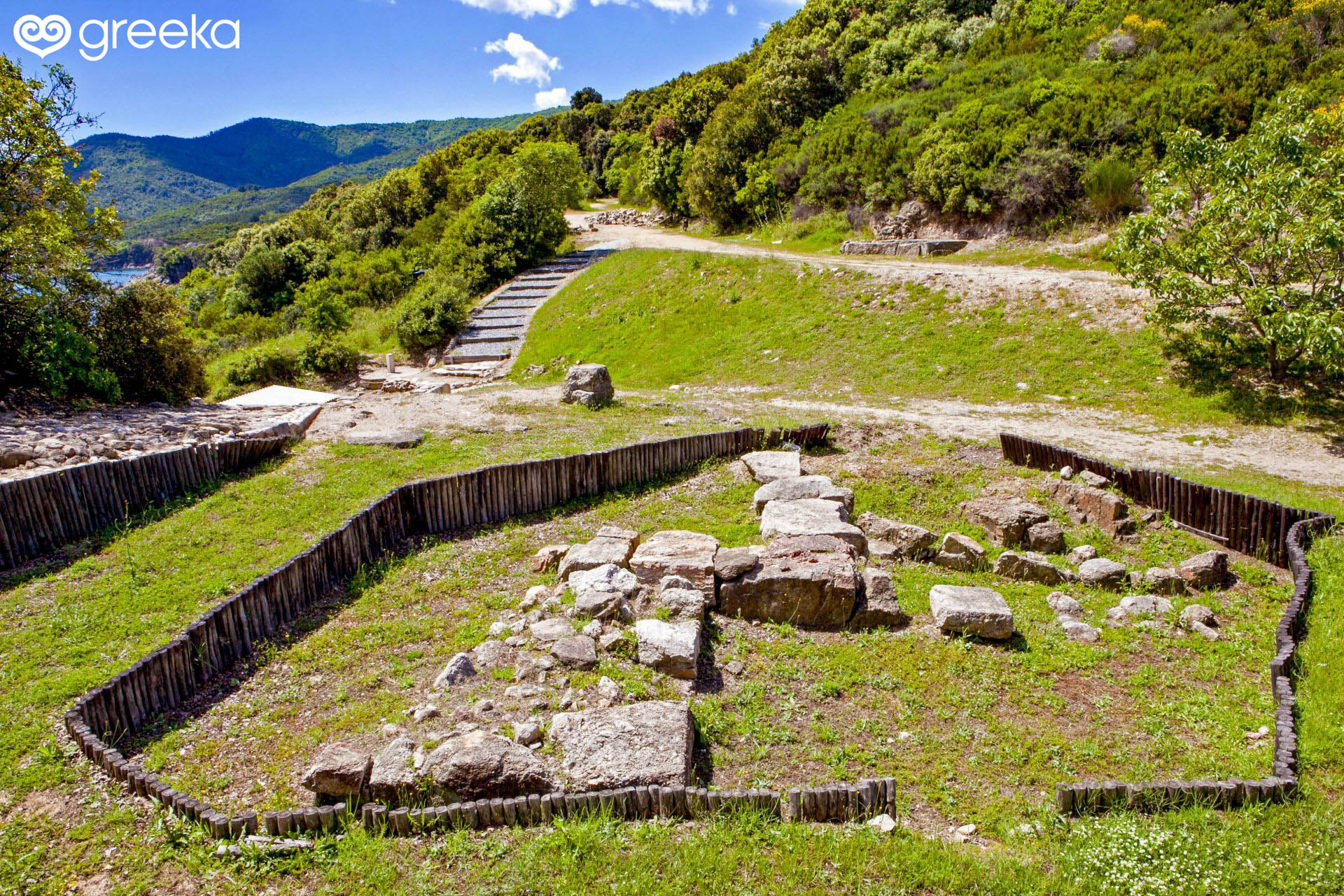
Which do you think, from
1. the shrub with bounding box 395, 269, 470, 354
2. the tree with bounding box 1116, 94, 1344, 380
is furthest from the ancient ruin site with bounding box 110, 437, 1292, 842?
the shrub with bounding box 395, 269, 470, 354

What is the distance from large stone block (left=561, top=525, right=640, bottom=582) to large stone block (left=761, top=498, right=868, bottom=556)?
6.27 feet

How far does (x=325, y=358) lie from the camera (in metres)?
25.5

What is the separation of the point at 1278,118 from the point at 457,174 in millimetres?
42416

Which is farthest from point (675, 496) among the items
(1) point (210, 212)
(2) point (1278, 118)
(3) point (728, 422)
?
(1) point (210, 212)

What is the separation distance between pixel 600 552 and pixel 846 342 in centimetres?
1357

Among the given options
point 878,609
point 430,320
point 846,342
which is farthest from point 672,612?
point 430,320

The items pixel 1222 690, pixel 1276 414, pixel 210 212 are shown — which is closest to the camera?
pixel 1222 690

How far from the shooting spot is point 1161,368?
16.7m

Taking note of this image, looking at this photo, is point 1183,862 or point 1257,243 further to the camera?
point 1257,243

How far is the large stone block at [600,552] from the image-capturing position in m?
9.31

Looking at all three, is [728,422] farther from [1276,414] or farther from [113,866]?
[113,866]

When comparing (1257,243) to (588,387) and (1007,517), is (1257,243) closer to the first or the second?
(1007,517)

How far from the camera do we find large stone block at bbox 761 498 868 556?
10.0 meters

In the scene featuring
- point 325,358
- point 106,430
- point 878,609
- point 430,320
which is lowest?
point 878,609
